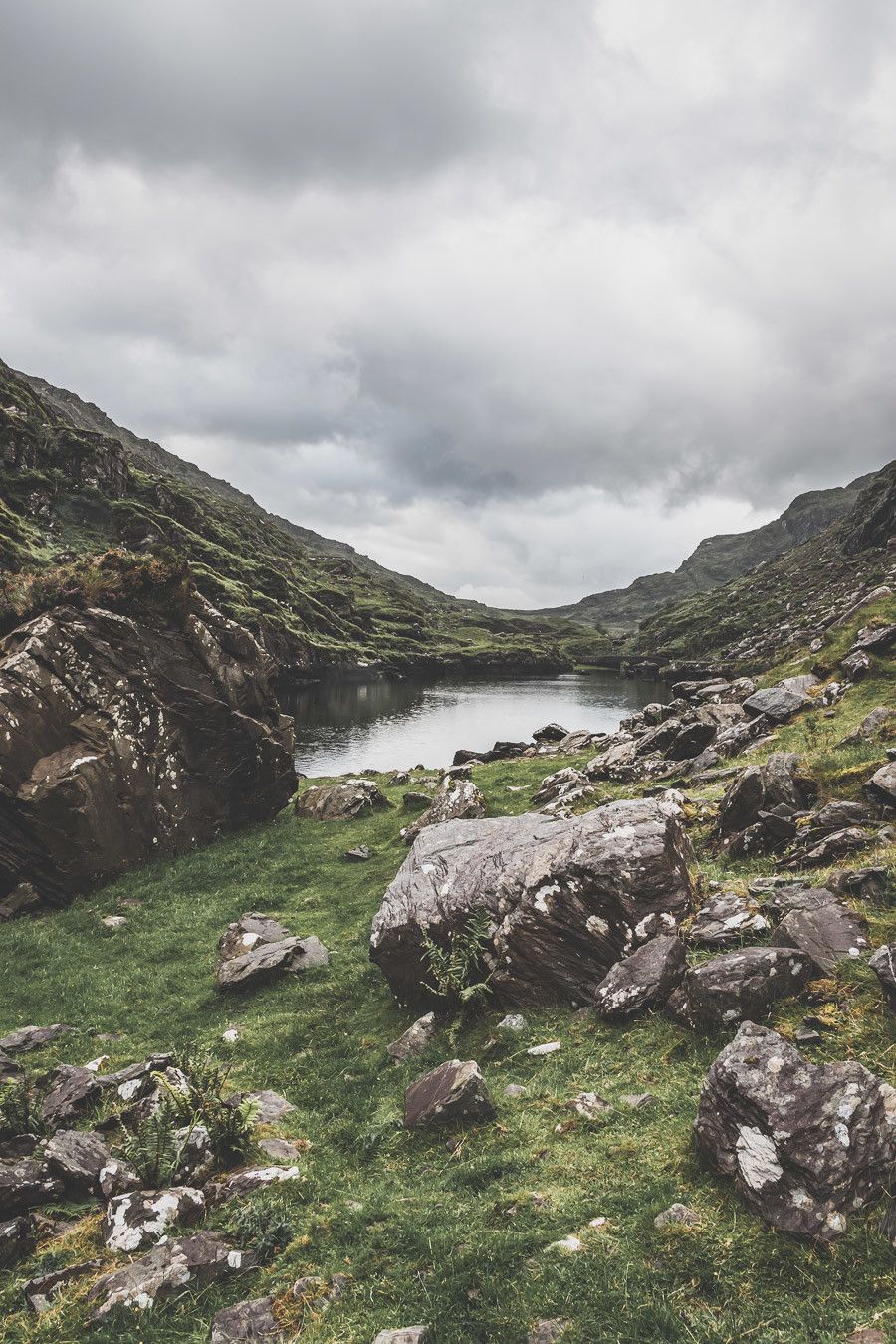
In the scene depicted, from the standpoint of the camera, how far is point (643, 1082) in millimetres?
9195

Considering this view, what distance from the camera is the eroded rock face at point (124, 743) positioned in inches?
967

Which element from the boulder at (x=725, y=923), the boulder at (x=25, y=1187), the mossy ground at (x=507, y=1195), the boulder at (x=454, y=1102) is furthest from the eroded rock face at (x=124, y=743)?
the boulder at (x=725, y=923)

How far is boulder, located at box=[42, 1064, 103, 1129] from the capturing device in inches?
421

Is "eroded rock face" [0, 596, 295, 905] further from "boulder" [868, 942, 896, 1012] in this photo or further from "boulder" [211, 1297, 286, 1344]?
"boulder" [868, 942, 896, 1012]

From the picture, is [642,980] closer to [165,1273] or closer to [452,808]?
[165,1273]

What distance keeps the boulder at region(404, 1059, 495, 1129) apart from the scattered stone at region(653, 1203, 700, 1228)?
3.48 m

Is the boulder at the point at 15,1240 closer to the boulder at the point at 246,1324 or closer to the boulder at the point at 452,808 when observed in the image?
the boulder at the point at 246,1324

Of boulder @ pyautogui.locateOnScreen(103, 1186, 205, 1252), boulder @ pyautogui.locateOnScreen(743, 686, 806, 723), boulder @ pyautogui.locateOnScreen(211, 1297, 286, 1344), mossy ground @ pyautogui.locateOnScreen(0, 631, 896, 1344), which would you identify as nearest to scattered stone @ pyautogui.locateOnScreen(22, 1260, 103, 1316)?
mossy ground @ pyautogui.locateOnScreen(0, 631, 896, 1344)

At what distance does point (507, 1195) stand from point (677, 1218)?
7.18ft

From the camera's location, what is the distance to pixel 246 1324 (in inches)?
251

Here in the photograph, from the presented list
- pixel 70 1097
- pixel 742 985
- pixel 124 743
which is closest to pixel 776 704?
pixel 742 985

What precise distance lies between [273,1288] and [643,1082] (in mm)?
5555

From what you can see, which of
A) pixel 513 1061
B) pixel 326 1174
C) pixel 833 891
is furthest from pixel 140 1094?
pixel 833 891

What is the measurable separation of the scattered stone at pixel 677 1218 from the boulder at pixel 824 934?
446 cm
